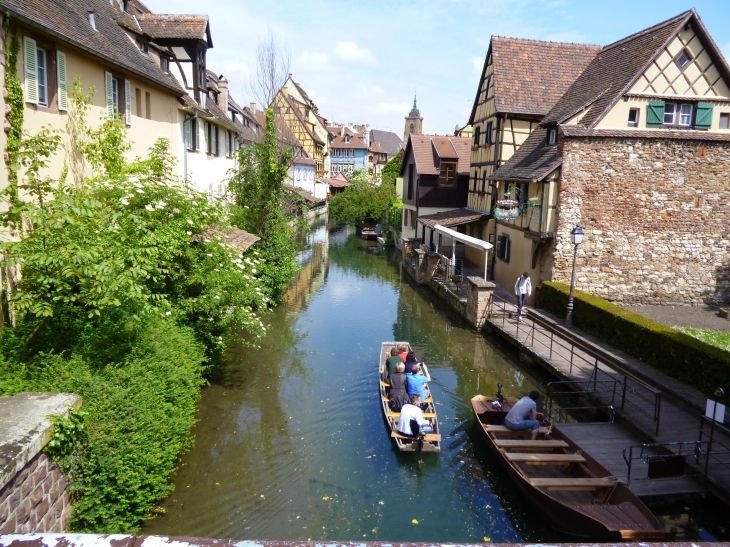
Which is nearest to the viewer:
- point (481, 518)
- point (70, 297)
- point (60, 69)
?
point (70, 297)

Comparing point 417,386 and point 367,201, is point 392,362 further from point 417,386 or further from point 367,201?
point 367,201

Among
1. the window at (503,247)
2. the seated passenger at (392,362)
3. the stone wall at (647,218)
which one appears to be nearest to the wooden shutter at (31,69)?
the seated passenger at (392,362)

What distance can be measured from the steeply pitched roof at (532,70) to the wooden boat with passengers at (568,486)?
18672 millimetres

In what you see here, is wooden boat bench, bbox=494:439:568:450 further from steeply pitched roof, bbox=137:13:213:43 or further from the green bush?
steeply pitched roof, bbox=137:13:213:43

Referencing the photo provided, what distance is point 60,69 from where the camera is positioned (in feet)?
A: 39.3

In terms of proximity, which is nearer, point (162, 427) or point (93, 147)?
point (162, 427)

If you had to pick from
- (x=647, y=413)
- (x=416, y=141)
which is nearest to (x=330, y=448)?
(x=647, y=413)

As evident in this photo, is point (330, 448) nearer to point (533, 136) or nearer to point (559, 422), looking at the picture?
point (559, 422)

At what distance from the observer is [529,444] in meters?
10.2

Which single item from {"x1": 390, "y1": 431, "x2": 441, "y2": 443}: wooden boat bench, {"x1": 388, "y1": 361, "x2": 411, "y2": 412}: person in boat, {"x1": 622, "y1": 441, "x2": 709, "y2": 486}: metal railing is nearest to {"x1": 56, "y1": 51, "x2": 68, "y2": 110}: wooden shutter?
{"x1": 388, "y1": 361, "x2": 411, "y2": 412}: person in boat

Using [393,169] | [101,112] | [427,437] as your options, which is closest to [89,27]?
[101,112]

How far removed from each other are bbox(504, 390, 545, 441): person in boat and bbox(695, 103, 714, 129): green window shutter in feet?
45.5

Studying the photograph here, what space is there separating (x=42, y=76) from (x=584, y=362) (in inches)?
558

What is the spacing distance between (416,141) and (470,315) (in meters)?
→ 19.9
